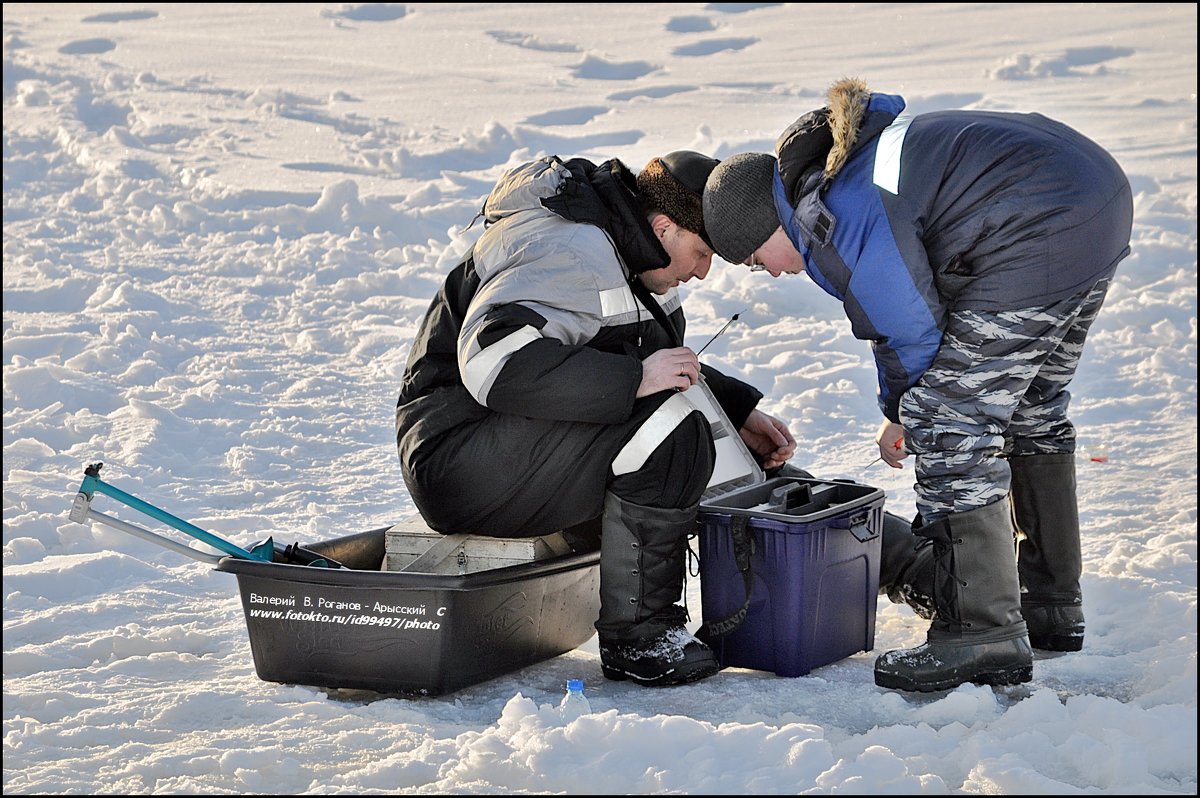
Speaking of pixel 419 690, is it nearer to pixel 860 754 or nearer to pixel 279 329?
pixel 860 754

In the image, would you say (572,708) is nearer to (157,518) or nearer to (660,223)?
(157,518)

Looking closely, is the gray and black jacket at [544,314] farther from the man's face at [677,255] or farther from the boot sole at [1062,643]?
the boot sole at [1062,643]

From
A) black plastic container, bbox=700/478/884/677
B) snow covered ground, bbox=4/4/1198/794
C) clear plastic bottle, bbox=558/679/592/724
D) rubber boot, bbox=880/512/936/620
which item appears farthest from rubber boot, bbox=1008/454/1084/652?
clear plastic bottle, bbox=558/679/592/724

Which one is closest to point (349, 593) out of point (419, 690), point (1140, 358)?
point (419, 690)

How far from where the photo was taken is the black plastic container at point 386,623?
132 inches

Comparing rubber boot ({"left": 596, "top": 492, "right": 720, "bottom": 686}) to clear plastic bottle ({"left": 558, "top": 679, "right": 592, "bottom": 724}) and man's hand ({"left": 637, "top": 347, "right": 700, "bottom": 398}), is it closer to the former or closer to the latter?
man's hand ({"left": 637, "top": 347, "right": 700, "bottom": 398})

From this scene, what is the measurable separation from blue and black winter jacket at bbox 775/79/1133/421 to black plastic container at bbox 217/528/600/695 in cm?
109

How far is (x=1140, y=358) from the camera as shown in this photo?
7133mm

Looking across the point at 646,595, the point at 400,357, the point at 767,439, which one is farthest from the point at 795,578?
the point at 400,357

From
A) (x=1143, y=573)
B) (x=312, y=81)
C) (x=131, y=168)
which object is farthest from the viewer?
(x=312, y=81)

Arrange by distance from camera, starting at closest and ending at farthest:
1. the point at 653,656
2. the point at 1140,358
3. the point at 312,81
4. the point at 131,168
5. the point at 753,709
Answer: the point at 753,709 < the point at 653,656 < the point at 1140,358 < the point at 131,168 < the point at 312,81

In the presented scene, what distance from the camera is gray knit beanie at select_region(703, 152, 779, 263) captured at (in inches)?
134

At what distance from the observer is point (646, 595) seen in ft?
11.7

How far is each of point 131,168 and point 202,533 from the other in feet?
23.8
